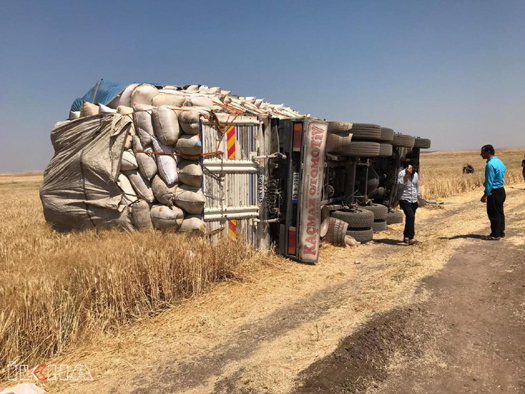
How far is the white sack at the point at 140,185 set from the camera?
5.54 m

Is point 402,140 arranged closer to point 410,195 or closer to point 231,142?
point 410,195

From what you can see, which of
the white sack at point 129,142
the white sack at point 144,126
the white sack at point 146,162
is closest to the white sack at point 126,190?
the white sack at point 146,162

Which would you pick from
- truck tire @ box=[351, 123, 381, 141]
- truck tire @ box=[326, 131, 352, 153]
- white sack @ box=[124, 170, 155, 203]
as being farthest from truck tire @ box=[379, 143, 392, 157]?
white sack @ box=[124, 170, 155, 203]

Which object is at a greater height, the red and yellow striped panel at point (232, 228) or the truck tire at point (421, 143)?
the truck tire at point (421, 143)

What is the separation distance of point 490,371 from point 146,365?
2.60 metres

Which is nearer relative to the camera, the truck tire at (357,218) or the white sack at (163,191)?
the white sack at (163,191)

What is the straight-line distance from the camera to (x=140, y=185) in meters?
5.58

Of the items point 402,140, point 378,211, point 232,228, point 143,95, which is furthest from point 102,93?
point 402,140

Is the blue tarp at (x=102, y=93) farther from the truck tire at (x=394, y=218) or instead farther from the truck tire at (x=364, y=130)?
the truck tire at (x=394, y=218)

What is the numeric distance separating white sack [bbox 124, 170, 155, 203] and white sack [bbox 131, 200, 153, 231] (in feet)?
0.34

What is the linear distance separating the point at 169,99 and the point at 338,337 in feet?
15.6

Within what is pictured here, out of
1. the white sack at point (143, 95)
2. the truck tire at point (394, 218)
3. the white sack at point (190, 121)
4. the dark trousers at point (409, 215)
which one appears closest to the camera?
the white sack at point (190, 121)

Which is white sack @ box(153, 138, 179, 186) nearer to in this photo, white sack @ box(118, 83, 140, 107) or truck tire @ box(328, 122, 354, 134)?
white sack @ box(118, 83, 140, 107)

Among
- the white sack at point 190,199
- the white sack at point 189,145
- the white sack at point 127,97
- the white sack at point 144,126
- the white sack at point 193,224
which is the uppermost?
the white sack at point 127,97
